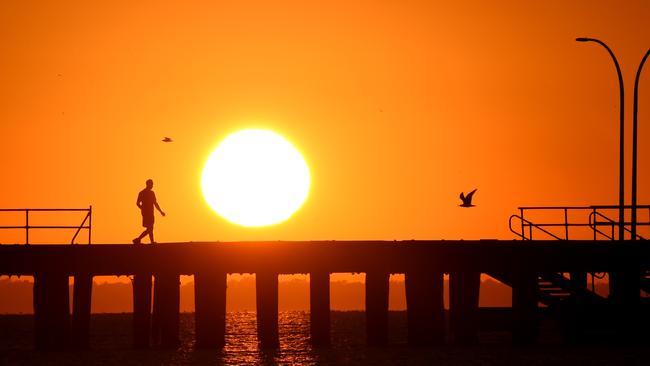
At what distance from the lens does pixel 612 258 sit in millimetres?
33906

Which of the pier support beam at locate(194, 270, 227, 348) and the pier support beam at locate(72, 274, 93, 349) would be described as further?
the pier support beam at locate(72, 274, 93, 349)

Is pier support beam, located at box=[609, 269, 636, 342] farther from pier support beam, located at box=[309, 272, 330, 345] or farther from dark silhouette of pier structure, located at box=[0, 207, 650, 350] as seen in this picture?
pier support beam, located at box=[309, 272, 330, 345]

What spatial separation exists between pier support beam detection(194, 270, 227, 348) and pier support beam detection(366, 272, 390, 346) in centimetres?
405

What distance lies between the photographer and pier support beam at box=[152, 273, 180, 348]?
33719 mm

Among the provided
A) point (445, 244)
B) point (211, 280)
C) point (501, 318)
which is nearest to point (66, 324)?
point (211, 280)

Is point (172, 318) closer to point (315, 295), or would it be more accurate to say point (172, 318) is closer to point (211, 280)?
point (211, 280)

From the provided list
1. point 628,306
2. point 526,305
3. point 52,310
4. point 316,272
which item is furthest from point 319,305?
point 628,306

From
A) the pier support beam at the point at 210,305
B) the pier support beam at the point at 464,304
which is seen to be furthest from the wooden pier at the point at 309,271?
the pier support beam at the point at 464,304

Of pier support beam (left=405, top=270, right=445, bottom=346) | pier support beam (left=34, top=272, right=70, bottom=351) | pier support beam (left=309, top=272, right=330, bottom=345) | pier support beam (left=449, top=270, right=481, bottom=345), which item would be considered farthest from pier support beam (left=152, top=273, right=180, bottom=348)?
pier support beam (left=449, top=270, right=481, bottom=345)

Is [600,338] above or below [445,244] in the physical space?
below

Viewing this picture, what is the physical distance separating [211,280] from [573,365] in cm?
1007

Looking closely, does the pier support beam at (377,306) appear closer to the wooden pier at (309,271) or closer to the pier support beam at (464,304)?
the wooden pier at (309,271)

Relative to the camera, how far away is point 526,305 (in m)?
34.2

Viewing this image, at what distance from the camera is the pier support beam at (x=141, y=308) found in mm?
34156
